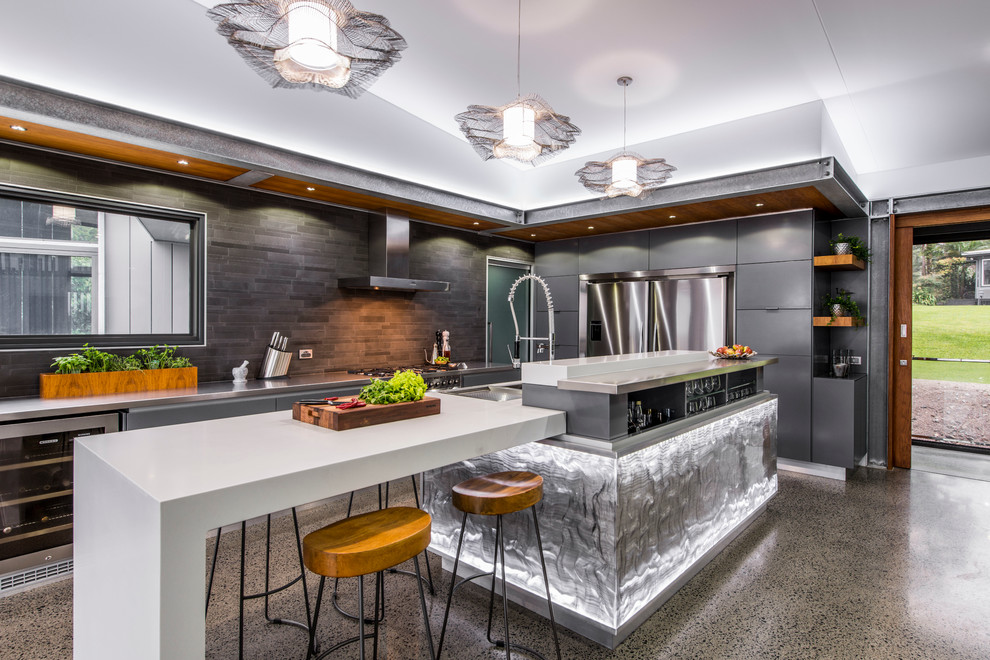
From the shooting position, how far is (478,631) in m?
2.41

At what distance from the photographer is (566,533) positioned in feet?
7.91

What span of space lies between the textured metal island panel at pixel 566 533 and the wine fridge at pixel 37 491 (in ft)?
7.26

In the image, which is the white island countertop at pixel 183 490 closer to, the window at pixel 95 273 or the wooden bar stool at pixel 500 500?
the wooden bar stool at pixel 500 500

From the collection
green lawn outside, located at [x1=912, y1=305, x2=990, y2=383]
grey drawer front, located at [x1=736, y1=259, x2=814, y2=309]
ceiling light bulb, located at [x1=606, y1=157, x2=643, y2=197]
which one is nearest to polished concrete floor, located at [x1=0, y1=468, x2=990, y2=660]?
grey drawer front, located at [x1=736, y1=259, x2=814, y2=309]

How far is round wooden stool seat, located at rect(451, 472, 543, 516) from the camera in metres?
2.05

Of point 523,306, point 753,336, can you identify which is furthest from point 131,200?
point 753,336

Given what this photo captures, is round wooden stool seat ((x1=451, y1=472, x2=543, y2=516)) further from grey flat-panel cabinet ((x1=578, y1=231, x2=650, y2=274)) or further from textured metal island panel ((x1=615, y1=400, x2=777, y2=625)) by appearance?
grey flat-panel cabinet ((x1=578, y1=231, x2=650, y2=274))

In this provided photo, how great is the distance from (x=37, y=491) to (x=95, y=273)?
148 centimetres

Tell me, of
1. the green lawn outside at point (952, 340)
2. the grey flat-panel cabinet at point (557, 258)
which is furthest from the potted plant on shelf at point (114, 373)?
the green lawn outside at point (952, 340)

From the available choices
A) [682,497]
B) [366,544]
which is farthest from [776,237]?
[366,544]

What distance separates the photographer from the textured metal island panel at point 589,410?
7.63 ft

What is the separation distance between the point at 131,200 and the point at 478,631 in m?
3.51

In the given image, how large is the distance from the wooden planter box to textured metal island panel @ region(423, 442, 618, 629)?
224cm

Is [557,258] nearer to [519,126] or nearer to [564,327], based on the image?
[564,327]
